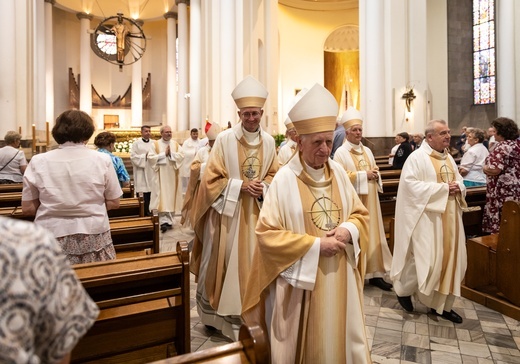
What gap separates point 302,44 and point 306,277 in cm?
1813

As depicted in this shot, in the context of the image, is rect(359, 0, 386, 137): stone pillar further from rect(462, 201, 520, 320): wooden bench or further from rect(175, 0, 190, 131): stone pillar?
rect(175, 0, 190, 131): stone pillar

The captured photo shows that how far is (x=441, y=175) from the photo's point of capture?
3721 millimetres

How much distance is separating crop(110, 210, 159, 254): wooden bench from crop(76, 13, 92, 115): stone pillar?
17584mm

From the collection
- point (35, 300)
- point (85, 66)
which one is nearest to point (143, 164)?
point (35, 300)

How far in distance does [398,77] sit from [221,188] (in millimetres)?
9788

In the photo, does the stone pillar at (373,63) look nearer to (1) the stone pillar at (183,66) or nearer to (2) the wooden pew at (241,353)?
(1) the stone pillar at (183,66)

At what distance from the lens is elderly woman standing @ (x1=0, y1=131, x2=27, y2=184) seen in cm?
581

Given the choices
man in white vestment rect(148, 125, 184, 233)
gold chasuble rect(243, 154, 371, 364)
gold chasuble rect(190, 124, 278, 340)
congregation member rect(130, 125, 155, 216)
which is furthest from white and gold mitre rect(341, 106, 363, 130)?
congregation member rect(130, 125, 155, 216)

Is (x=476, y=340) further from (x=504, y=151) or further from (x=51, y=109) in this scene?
(x=51, y=109)

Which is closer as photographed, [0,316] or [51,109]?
[0,316]

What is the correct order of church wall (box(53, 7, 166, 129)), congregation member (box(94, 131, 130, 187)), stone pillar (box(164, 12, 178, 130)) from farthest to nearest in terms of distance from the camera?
church wall (box(53, 7, 166, 129)), stone pillar (box(164, 12, 178, 130)), congregation member (box(94, 131, 130, 187))

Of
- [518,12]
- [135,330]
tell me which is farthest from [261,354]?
[518,12]

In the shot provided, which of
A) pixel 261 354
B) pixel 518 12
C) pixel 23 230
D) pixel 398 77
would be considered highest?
pixel 518 12

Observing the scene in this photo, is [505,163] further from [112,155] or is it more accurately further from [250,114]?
[112,155]
